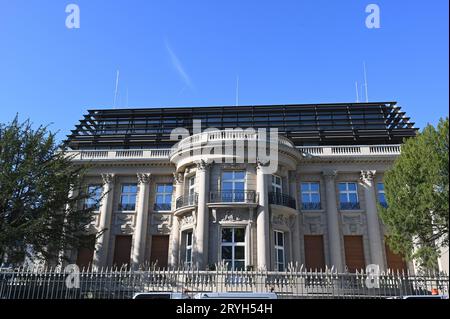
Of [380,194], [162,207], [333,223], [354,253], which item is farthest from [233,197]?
[380,194]

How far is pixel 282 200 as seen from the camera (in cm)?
2369

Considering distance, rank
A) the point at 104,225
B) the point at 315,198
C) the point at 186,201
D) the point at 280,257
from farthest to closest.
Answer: the point at 315,198
the point at 104,225
the point at 186,201
the point at 280,257

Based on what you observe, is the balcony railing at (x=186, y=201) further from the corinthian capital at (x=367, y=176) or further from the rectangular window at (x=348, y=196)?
the corinthian capital at (x=367, y=176)

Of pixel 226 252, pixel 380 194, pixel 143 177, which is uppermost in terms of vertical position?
pixel 143 177

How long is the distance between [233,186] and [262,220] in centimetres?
294

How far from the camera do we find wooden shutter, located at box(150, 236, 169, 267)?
82.1 feet

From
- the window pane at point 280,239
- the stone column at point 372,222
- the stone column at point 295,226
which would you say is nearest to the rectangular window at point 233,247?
the window pane at point 280,239

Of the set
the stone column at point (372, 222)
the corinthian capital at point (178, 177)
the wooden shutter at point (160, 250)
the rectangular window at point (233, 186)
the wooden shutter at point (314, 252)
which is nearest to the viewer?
the rectangular window at point (233, 186)

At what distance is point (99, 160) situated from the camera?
27172mm

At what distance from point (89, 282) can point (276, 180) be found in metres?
13.8

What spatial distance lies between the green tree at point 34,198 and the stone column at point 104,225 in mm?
5043

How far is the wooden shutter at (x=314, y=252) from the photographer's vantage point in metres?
24.3

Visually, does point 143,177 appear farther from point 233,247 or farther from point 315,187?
point 315,187
